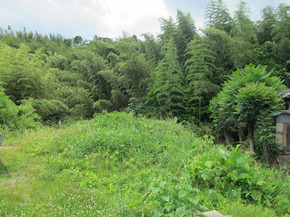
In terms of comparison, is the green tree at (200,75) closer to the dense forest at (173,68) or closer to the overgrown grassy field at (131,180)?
the dense forest at (173,68)

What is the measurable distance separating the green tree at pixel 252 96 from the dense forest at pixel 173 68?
1188mm

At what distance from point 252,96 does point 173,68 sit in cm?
357

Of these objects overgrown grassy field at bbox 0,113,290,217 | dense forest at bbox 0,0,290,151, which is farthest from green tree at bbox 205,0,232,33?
overgrown grassy field at bbox 0,113,290,217

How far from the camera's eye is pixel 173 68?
29.2 ft

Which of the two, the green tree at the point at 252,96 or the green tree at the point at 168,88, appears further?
the green tree at the point at 168,88

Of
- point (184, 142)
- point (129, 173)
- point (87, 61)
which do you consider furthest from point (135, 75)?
point (129, 173)

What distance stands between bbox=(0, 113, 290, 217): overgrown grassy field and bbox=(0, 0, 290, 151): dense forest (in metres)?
4.70

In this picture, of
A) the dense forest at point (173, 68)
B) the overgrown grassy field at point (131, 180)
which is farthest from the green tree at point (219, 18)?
the overgrown grassy field at point (131, 180)

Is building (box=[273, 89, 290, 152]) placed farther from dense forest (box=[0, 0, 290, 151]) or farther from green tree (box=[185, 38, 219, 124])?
green tree (box=[185, 38, 219, 124])

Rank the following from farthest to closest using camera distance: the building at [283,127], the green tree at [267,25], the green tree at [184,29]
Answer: the green tree at [267,25] < the green tree at [184,29] < the building at [283,127]

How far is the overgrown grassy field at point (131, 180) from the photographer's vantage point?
179cm

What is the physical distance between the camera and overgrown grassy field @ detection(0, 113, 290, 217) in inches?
70.5

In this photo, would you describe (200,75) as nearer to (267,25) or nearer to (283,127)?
(283,127)

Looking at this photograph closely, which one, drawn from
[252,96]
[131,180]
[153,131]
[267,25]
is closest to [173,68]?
[252,96]
